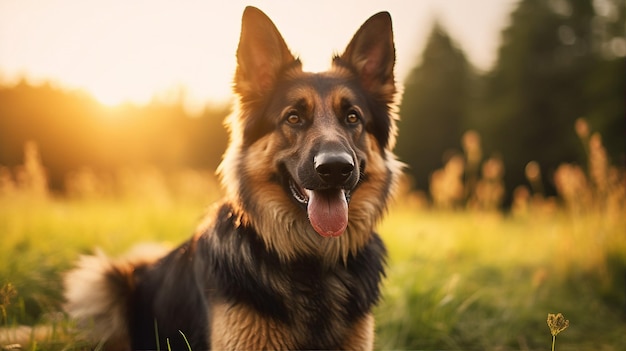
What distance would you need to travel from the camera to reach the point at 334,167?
9.52 feet

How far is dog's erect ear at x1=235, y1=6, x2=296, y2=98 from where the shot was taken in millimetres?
3352

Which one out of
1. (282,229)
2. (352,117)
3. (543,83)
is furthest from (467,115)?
(282,229)

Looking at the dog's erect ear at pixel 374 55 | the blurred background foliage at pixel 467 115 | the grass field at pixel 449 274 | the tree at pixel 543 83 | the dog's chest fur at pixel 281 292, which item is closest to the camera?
the dog's chest fur at pixel 281 292

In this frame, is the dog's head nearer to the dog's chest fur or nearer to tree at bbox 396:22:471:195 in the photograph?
the dog's chest fur

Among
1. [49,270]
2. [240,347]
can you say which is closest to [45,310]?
[49,270]

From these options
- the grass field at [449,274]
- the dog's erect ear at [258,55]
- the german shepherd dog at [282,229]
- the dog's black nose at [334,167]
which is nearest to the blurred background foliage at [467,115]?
the grass field at [449,274]

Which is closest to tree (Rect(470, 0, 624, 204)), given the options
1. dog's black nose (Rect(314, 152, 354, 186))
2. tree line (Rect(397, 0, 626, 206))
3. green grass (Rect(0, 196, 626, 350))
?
tree line (Rect(397, 0, 626, 206))

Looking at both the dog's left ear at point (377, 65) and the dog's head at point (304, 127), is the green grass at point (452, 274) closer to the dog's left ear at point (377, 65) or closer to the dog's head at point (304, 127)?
the dog's head at point (304, 127)

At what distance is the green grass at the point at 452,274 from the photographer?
4.47 meters

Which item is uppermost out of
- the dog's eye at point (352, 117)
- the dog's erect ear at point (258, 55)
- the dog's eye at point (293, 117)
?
the dog's erect ear at point (258, 55)

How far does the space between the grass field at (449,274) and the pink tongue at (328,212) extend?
174 centimetres

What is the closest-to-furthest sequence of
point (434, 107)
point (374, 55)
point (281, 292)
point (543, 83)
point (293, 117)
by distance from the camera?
point (281, 292) < point (293, 117) < point (374, 55) < point (543, 83) < point (434, 107)

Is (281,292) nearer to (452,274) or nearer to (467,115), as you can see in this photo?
(452,274)

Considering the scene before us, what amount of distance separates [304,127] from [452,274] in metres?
3.10
